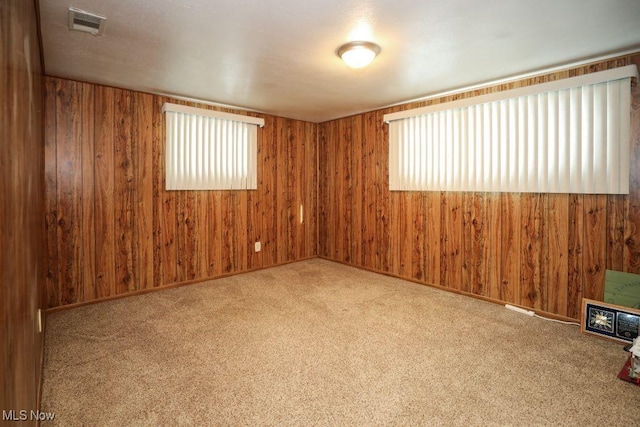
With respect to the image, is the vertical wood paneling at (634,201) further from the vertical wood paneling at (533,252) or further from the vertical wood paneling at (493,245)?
the vertical wood paneling at (493,245)

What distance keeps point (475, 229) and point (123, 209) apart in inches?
159

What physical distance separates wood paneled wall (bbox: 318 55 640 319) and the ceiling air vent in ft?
11.2

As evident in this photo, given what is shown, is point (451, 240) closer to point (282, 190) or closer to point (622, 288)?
point (622, 288)

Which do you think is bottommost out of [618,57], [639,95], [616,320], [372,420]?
[372,420]

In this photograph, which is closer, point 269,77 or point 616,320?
point 616,320

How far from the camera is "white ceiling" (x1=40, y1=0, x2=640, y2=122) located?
209 cm

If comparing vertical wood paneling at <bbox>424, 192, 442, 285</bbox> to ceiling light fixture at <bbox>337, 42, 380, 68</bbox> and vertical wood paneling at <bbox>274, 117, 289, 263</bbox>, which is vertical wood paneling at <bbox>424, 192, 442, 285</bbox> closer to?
ceiling light fixture at <bbox>337, 42, 380, 68</bbox>

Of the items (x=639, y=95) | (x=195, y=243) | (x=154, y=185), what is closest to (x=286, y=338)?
(x=195, y=243)

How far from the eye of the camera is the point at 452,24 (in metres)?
2.29

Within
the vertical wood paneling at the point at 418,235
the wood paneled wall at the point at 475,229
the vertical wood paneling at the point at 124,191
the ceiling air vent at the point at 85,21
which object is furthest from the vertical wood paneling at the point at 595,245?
the vertical wood paneling at the point at 124,191

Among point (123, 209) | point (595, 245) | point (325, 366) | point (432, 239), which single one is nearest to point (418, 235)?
point (432, 239)

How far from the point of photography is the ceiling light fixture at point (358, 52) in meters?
2.59

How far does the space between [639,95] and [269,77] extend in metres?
3.25

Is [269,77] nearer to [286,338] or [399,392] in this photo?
[286,338]
